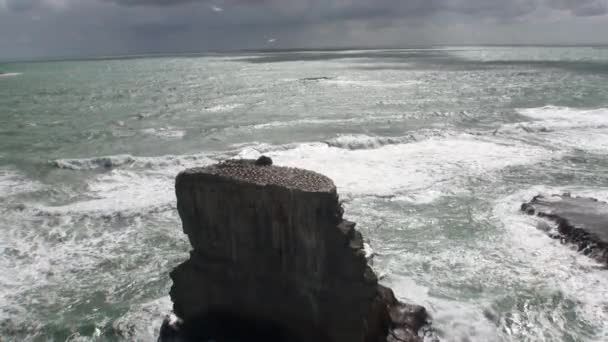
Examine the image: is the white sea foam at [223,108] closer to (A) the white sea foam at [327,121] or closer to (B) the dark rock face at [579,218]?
(A) the white sea foam at [327,121]

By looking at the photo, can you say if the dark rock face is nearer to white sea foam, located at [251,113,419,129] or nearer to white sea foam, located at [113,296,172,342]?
white sea foam, located at [113,296,172,342]

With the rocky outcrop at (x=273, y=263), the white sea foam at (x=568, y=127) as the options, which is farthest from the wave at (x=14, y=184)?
the white sea foam at (x=568, y=127)

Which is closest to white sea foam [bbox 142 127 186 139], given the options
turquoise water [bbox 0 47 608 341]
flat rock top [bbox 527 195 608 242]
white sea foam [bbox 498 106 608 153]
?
turquoise water [bbox 0 47 608 341]

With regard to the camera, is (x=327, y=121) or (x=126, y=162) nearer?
(x=126, y=162)

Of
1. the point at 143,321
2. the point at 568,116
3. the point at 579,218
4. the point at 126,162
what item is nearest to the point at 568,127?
the point at 568,116

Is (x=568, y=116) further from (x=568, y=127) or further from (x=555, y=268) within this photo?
(x=555, y=268)

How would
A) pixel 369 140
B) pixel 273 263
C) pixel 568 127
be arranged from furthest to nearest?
1. pixel 568 127
2. pixel 369 140
3. pixel 273 263

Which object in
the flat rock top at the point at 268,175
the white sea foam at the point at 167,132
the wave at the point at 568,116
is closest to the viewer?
the flat rock top at the point at 268,175
